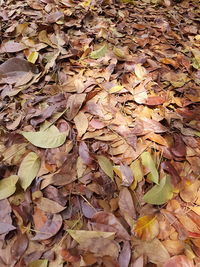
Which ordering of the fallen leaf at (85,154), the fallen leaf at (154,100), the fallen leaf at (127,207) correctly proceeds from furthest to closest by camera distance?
the fallen leaf at (154,100)
the fallen leaf at (85,154)
the fallen leaf at (127,207)

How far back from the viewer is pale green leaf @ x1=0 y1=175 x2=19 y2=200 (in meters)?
1.04

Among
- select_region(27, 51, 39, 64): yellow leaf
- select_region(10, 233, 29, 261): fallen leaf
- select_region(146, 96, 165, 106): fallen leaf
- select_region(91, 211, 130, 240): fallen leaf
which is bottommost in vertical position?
select_region(10, 233, 29, 261): fallen leaf

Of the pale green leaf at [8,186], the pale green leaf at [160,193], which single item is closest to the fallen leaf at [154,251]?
the pale green leaf at [160,193]

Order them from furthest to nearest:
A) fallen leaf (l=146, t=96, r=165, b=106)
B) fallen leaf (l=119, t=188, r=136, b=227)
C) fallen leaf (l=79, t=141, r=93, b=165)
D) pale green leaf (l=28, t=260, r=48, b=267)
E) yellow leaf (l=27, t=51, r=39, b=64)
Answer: yellow leaf (l=27, t=51, r=39, b=64)
fallen leaf (l=146, t=96, r=165, b=106)
fallen leaf (l=79, t=141, r=93, b=165)
fallen leaf (l=119, t=188, r=136, b=227)
pale green leaf (l=28, t=260, r=48, b=267)

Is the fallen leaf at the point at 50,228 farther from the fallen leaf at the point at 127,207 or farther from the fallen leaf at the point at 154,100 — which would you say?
the fallen leaf at the point at 154,100

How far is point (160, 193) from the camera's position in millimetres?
1060

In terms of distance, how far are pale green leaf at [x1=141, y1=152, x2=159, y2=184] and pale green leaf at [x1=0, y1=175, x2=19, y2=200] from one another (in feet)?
1.60

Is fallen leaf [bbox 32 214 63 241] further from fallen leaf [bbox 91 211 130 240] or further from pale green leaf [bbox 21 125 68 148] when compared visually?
pale green leaf [bbox 21 125 68 148]

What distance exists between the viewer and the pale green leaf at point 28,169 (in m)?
1.07

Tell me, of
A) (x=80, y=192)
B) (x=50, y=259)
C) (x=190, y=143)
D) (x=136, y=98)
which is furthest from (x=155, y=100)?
(x=50, y=259)

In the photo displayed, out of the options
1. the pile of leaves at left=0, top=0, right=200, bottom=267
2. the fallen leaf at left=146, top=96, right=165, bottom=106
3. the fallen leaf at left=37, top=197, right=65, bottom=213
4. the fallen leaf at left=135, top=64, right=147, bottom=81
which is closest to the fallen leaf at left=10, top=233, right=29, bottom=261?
the pile of leaves at left=0, top=0, right=200, bottom=267

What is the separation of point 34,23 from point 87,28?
1.02ft

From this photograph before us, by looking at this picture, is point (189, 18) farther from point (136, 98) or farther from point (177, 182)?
point (177, 182)

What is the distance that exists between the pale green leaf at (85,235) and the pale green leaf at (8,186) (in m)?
0.26
